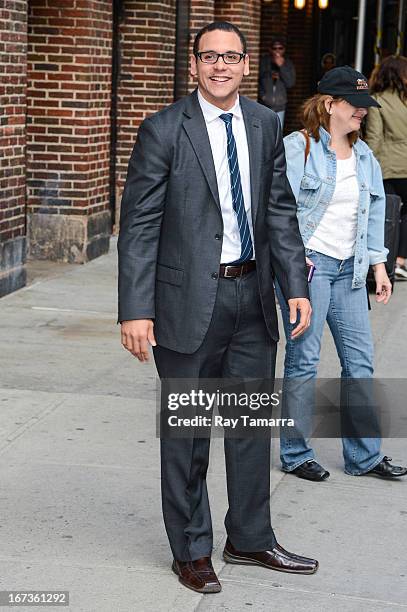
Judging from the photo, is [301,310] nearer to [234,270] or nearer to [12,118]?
[234,270]

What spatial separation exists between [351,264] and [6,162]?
4616 millimetres

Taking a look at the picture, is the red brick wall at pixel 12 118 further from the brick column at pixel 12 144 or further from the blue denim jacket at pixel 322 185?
the blue denim jacket at pixel 322 185

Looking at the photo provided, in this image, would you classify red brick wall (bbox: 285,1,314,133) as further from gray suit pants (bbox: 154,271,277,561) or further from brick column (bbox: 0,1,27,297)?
gray suit pants (bbox: 154,271,277,561)

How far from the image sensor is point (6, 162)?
9.77 m

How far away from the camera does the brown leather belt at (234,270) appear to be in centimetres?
444

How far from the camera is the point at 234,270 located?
4.46 m

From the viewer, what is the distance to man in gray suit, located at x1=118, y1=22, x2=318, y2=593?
4.35 m

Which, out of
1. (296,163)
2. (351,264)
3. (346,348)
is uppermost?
(296,163)

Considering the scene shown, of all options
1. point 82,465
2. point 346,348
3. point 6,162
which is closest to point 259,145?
point 346,348

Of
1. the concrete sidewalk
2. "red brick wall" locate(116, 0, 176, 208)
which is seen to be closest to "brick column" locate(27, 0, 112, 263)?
"red brick wall" locate(116, 0, 176, 208)

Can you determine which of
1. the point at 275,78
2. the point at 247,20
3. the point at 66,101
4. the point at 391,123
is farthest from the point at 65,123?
the point at 275,78

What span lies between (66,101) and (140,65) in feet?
7.08

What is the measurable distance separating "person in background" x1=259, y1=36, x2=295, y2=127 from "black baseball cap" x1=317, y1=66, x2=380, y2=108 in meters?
13.5

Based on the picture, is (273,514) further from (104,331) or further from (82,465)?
(104,331)
